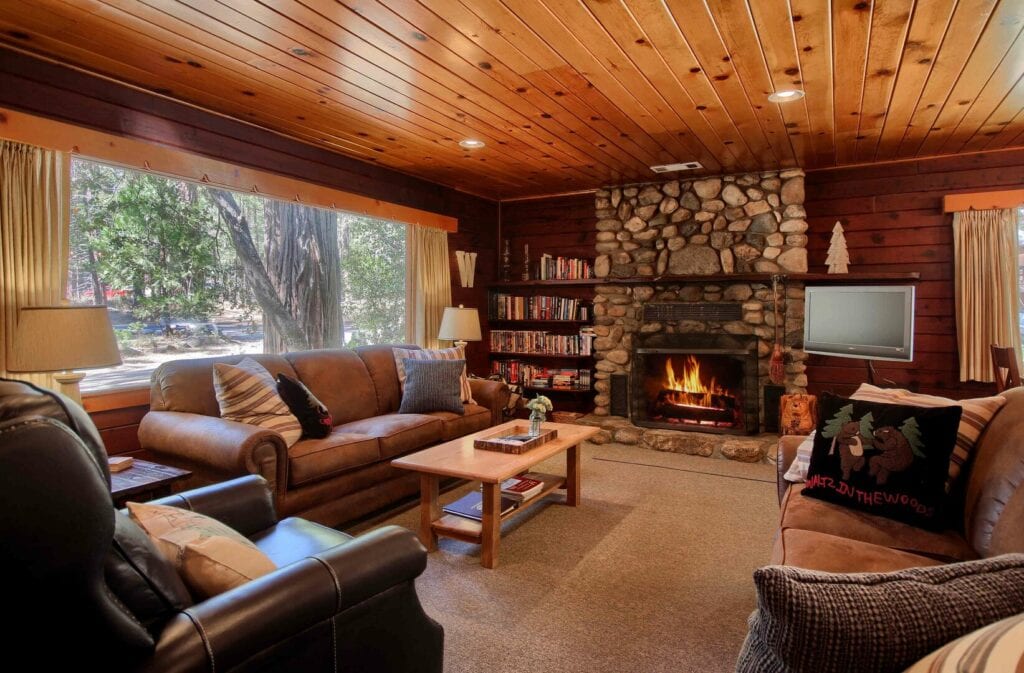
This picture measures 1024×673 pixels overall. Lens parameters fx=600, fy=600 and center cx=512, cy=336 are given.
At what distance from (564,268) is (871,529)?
4.27 meters

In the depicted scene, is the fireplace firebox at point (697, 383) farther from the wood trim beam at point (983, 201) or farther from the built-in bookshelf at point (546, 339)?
the wood trim beam at point (983, 201)

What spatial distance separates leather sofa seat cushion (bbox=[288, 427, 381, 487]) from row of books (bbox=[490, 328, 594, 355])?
2889 millimetres

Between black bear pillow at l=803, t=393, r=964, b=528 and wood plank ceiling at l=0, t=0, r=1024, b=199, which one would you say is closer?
black bear pillow at l=803, t=393, r=964, b=528

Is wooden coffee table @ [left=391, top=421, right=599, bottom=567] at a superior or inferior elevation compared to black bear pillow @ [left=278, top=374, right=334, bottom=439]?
inferior

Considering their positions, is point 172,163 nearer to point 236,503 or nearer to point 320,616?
point 236,503

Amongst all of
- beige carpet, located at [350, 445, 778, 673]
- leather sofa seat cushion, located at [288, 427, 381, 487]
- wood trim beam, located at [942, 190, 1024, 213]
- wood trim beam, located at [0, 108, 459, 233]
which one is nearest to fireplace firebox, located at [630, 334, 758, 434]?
beige carpet, located at [350, 445, 778, 673]

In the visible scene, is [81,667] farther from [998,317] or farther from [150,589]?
[998,317]

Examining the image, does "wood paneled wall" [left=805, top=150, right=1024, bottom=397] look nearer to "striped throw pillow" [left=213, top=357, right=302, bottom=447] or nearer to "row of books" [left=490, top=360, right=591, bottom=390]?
"row of books" [left=490, top=360, right=591, bottom=390]

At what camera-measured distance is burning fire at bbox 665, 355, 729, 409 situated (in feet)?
17.2

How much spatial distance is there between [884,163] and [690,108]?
2.38m

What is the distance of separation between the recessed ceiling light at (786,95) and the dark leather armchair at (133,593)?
2.95 m

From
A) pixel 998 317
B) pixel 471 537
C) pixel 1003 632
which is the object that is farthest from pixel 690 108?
pixel 1003 632

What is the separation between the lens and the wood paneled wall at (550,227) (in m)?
6.10

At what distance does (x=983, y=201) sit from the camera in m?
4.43
